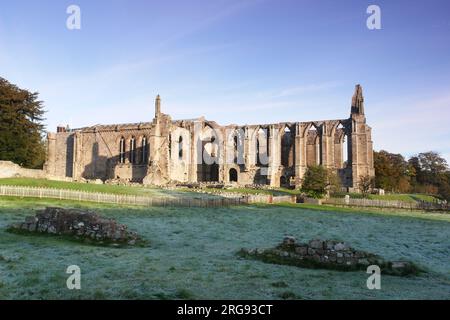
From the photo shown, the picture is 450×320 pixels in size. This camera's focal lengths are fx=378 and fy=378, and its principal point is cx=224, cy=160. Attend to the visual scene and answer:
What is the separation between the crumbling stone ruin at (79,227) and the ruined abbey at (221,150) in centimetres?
4829

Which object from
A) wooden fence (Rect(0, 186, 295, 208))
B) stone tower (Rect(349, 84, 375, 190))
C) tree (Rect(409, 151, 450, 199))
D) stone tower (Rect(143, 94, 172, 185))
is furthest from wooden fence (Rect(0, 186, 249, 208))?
tree (Rect(409, 151, 450, 199))

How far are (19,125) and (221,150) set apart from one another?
123ft

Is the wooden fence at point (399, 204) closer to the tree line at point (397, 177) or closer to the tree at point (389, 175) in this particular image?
the tree line at point (397, 177)

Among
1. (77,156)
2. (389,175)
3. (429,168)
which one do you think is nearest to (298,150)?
(389,175)

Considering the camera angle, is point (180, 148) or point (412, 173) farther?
point (412, 173)

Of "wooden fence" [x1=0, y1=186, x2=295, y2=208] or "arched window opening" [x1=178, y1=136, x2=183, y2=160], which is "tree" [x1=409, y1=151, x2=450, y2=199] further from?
"wooden fence" [x1=0, y1=186, x2=295, y2=208]

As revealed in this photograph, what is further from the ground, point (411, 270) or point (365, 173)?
point (365, 173)

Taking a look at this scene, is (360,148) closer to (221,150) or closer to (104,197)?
(221,150)

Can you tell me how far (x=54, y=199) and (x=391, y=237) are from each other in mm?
23213

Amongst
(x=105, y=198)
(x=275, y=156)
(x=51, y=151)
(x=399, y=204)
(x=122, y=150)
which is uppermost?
(x=51, y=151)

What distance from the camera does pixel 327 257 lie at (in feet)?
39.0

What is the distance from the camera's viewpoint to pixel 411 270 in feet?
36.9
